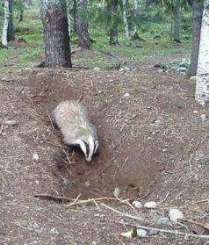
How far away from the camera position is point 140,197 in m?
5.20

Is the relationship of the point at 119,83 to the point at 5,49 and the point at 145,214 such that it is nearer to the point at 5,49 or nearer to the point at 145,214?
the point at 145,214

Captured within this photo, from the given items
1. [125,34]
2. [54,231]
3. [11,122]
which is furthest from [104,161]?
[125,34]

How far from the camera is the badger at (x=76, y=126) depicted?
5.89m

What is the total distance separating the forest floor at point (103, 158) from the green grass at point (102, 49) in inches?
144

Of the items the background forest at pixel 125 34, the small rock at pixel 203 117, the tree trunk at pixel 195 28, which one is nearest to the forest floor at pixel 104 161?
the small rock at pixel 203 117

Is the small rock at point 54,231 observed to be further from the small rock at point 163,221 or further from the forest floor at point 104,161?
the small rock at point 163,221

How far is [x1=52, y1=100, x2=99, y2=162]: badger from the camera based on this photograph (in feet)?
19.3

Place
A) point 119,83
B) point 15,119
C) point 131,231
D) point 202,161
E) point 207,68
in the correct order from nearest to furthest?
point 131,231 < point 202,161 < point 15,119 < point 207,68 < point 119,83

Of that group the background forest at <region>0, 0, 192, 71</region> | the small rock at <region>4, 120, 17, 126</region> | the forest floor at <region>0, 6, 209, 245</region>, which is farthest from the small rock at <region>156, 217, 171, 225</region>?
the background forest at <region>0, 0, 192, 71</region>

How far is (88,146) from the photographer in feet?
19.4

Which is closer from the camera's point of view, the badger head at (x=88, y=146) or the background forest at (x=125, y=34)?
the badger head at (x=88, y=146)

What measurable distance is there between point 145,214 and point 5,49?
13.5m

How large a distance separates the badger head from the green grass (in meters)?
4.88

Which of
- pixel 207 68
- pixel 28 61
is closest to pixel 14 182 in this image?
pixel 207 68
